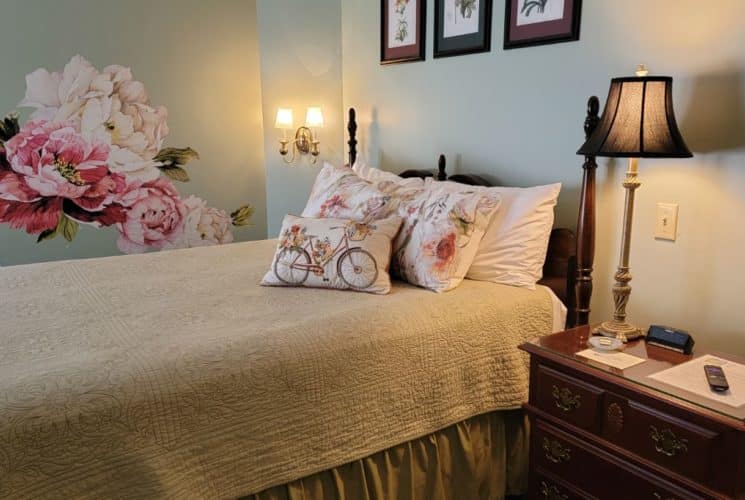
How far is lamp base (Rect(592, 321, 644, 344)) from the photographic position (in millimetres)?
1717

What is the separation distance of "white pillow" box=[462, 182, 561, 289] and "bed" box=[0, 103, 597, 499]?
7 cm

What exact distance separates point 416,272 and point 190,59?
213 cm

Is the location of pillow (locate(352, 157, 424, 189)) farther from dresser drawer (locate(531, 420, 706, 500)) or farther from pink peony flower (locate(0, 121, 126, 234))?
pink peony flower (locate(0, 121, 126, 234))

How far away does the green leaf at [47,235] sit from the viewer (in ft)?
10.1

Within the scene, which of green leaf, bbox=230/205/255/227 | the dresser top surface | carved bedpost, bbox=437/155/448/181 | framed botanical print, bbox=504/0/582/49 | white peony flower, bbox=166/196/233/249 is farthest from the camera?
green leaf, bbox=230/205/255/227

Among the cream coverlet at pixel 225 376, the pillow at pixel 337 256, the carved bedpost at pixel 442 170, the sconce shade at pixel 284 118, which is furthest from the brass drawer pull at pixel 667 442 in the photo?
the sconce shade at pixel 284 118

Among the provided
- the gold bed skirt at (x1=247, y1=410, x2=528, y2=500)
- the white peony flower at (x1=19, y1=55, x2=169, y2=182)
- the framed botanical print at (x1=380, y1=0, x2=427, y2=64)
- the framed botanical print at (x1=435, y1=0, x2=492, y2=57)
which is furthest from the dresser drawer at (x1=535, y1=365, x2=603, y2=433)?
the white peony flower at (x1=19, y1=55, x2=169, y2=182)

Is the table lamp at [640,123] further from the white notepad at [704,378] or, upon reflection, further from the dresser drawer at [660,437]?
the dresser drawer at [660,437]

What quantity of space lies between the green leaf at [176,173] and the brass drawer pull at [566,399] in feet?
8.39

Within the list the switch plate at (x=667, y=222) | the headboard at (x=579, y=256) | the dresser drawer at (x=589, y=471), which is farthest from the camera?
the headboard at (x=579, y=256)

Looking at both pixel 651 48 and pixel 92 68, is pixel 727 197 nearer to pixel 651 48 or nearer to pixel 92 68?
pixel 651 48

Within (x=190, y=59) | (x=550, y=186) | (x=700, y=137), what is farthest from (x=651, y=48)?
(x=190, y=59)

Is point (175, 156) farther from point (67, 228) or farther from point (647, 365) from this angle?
point (647, 365)

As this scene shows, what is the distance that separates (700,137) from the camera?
1756 mm
